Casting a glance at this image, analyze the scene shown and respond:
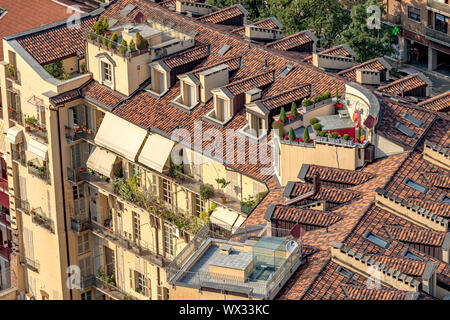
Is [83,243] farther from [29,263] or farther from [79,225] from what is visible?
[29,263]

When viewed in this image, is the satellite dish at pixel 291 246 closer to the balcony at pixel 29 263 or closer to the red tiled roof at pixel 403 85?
the red tiled roof at pixel 403 85

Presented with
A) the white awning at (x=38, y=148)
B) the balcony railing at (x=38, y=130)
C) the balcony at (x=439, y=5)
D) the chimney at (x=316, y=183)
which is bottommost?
the white awning at (x=38, y=148)

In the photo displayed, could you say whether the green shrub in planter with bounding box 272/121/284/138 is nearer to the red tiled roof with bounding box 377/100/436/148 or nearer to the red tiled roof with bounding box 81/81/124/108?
the red tiled roof with bounding box 377/100/436/148

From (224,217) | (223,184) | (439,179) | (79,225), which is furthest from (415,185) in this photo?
(79,225)

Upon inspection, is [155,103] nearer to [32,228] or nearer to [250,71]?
[250,71]

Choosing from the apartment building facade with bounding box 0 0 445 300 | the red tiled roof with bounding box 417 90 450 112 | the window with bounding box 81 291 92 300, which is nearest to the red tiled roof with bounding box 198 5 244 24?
the apartment building facade with bounding box 0 0 445 300

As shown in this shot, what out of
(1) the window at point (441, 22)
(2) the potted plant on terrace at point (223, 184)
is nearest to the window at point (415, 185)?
(2) the potted plant on terrace at point (223, 184)
